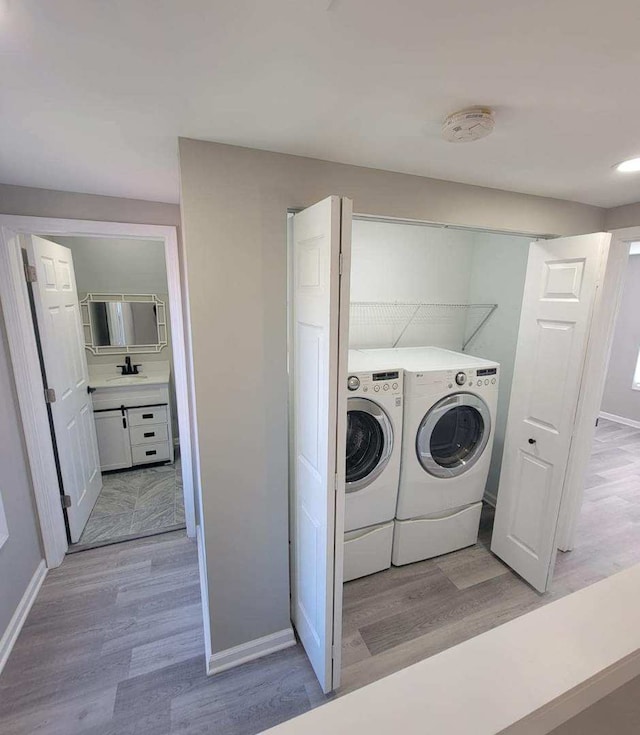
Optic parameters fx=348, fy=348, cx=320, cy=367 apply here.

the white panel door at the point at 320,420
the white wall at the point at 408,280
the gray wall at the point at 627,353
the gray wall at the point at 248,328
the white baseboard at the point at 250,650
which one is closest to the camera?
the white panel door at the point at 320,420

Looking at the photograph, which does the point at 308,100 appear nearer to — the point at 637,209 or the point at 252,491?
the point at 252,491

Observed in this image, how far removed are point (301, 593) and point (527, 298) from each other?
2000mm

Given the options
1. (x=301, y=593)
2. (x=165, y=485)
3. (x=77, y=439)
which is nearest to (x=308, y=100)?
(x=301, y=593)

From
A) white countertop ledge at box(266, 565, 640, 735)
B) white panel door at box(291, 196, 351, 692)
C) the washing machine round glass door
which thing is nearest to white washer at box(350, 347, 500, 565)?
the washing machine round glass door

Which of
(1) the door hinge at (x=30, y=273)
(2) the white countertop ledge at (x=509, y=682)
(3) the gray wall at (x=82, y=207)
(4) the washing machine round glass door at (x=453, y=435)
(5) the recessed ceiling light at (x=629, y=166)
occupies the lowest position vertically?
(4) the washing machine round glass door at (x=453, y=435)

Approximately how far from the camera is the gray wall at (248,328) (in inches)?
50.9

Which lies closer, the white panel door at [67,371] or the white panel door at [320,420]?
the white panel door at [320,420]

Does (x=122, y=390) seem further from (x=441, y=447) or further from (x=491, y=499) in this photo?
(x=491, y=499)

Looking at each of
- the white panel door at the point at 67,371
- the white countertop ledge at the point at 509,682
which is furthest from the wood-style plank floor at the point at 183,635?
the white countertop ledge at the point at 509,682

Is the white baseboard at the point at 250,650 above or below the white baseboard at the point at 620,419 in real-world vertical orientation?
below

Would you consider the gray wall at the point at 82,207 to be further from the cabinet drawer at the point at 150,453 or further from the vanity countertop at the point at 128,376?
Result: the cabinet drawer at the point at 150,453

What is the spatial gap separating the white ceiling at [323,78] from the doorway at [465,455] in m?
0.42

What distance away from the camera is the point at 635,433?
4363mm

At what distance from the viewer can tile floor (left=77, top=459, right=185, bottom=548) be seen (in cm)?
260
